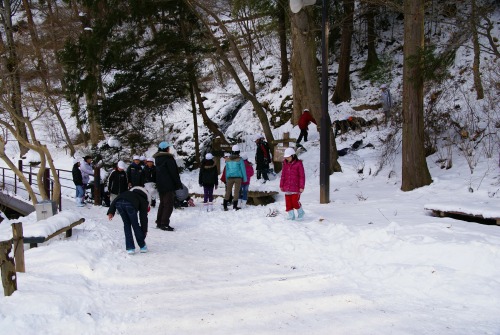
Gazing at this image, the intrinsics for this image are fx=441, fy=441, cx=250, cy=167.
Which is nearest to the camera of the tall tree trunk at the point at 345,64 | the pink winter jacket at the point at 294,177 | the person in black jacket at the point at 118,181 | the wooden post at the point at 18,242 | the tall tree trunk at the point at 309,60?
the wooden post at the point at 18,242

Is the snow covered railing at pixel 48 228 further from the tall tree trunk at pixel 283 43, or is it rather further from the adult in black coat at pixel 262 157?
the tall tree trunk at pixel 283 43

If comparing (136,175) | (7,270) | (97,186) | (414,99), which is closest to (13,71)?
(97,186)

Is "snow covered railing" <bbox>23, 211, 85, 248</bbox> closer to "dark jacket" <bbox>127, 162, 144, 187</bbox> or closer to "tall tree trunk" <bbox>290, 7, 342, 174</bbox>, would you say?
"dark jacket" <bbox>127, 162, 144, 187</bbox>

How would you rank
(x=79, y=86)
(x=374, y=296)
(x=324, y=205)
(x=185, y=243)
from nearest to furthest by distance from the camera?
(x=374, y=296)
(x=185, y=243)
(x=324, y=205)
(x=79, y=86)

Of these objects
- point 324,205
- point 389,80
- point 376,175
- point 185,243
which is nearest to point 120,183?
point 185,243

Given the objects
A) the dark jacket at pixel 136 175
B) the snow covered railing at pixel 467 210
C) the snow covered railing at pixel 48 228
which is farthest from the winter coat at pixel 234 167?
the snow covered railing at pixel 467 210

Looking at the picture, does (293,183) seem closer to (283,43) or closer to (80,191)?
(80,191)

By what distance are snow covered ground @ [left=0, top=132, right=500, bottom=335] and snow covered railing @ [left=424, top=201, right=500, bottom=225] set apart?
0.25 metres

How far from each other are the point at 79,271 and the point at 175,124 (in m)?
22.5

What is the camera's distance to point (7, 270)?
4.63 metres

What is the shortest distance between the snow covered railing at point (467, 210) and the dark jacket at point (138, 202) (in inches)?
203

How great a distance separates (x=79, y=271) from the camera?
19.4 feet

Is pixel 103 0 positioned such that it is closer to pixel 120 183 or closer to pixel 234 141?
pixel 234 141

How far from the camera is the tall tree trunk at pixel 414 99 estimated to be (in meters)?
10.4
